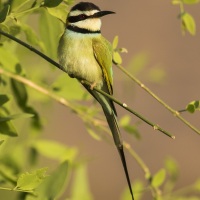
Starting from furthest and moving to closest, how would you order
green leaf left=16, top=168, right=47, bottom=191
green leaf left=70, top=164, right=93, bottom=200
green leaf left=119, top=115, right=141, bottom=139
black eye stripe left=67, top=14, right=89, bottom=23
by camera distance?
green leaf left=70, top=164, right=93, bottom=200
green leaf left=119, top=115, right=141, bottom=139
black eye stripe left=67, top=14, right=89, bottom=23
green leaf left=16, top=168, right=47, bottom=191

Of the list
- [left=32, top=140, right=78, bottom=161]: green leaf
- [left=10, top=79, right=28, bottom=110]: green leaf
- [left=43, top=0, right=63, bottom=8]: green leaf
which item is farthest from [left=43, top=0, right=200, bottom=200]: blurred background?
[left=43, top=0, right=63, bottom=8]: green leaf

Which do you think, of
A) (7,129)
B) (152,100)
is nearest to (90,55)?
(7,129)

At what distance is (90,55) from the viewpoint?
1820mm

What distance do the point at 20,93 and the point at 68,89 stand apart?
0.22 meters

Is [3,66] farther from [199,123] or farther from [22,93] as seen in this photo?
[199,123]

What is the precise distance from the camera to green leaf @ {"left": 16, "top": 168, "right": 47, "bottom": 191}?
4.20ft

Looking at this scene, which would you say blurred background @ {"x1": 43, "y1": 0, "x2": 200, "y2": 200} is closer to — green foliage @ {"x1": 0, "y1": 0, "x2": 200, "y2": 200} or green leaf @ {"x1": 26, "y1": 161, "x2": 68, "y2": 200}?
green foliage @ {"x1": 0, "y1": 0, "x2": 200, "y2": 200}

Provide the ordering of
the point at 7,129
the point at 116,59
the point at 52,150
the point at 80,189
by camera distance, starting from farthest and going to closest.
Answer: the point at 52,150
the point at 80,189
the point at 116,59
the point at 7,129

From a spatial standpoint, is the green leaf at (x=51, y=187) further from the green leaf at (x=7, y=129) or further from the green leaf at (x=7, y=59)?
the green leaf at (x=7, y=59)

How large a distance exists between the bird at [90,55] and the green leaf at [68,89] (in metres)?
0.07

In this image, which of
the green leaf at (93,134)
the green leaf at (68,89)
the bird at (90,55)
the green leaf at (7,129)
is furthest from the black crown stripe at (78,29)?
the green leaf at (7,129)

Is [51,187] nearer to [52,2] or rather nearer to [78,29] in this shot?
[52,2]

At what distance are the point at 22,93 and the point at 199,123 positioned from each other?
13.5 feet

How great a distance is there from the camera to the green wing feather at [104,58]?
1.75m
